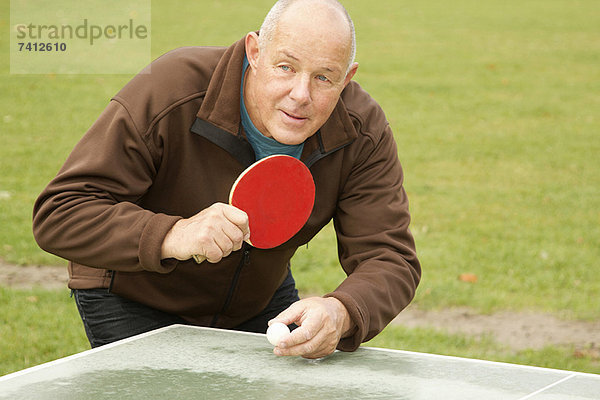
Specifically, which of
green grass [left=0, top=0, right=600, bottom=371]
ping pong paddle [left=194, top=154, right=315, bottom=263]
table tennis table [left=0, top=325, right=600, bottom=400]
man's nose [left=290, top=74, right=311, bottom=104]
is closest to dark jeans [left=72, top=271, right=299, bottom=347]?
table tennis table [left=0, top=325, right=600, bottom=400]

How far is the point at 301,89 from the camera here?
9.09 feet

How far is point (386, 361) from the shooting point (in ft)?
8.21

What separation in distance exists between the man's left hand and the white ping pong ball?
1 centimetres

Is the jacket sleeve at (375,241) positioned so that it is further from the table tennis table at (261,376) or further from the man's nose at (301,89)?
the man's nose at (301,89)

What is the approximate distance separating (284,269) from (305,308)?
1017 millimetres

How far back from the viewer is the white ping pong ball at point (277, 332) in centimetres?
244

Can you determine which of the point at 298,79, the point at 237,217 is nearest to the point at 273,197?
the point at 237,217

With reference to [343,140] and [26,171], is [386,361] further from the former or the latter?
[26,171]

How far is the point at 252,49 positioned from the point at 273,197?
61 centimetres

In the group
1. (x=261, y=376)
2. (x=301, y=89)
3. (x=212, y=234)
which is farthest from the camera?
(x=301, y=89)

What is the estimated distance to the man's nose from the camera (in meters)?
2.77

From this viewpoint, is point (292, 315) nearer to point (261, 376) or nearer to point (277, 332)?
point (277, 332)

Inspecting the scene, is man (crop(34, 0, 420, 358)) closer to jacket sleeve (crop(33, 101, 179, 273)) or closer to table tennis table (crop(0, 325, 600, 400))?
jacket sleeve (crop(33, 101, 179, 273))

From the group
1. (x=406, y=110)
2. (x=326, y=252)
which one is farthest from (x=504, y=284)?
(x=406, y=110)
